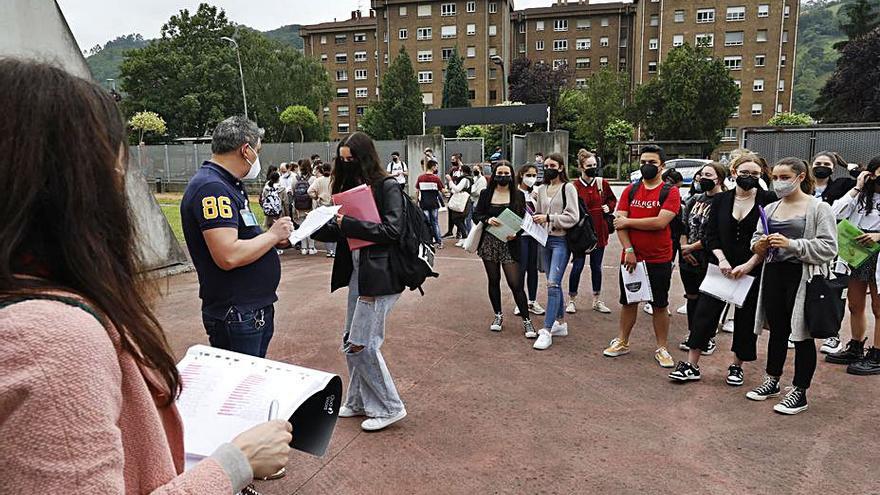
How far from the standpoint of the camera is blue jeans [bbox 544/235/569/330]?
6.34 meters

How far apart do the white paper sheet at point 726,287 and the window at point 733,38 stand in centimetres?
6188

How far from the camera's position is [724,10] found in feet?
188

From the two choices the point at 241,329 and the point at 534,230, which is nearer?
the point at 241,329

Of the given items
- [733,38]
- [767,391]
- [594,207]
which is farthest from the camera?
[733,38]

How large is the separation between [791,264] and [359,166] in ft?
11.3

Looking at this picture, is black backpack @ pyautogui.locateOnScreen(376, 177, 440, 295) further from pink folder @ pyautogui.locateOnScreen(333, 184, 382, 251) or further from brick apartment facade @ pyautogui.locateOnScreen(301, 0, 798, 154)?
brick apartment facade @ pyautogui.locateOnScreen(301, 0, 798, 154)

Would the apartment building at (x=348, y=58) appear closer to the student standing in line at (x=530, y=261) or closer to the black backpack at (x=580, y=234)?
the student standing in line at (x=530, y=261)

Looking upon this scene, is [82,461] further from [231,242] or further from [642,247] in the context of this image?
[642,247]

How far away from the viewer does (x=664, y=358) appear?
5.66 meters

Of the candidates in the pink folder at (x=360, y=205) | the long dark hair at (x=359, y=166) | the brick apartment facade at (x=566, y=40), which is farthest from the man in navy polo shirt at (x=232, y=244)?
the brick apartment facade at (x=566, y=40)

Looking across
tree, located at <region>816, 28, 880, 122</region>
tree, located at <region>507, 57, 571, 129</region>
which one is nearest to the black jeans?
tree, located at <region>816, 28, 880, 122</region>

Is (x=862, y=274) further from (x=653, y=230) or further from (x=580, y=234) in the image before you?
(x=580, y=234)

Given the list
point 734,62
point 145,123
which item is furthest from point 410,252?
point 734,62

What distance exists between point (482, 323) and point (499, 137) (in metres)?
33.6
